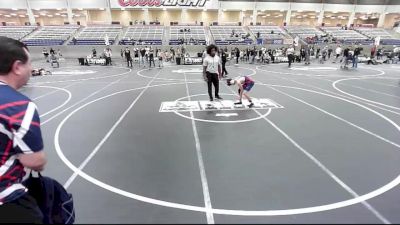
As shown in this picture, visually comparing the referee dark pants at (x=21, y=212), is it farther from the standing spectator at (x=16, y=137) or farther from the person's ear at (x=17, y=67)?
the person's ear at (x=17, y=67)

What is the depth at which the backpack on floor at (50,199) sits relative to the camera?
2.24m

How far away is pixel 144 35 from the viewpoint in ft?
143

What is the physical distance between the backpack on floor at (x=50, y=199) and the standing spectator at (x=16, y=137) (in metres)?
0.17

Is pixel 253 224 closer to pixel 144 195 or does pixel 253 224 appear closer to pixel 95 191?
pixel 144 195

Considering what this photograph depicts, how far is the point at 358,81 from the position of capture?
15828mm

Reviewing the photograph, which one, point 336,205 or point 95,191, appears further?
point 95,191

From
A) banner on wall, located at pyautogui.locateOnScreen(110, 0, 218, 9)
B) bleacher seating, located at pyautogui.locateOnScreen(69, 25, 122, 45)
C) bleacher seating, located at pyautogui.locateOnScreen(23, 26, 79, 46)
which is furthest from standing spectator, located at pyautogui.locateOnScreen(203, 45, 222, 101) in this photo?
banner on wall, located at pyautogui.locateOnScreen(110, 0, 218, 9)

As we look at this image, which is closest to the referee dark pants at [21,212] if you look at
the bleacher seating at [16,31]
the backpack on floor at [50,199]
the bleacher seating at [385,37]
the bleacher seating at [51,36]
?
the backpack on floor at [50,199]

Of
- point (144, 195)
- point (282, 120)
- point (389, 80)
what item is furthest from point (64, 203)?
point (389, 80)

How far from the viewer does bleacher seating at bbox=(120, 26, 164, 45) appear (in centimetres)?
3953

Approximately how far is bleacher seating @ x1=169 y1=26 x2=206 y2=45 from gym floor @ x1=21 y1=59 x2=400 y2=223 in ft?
101

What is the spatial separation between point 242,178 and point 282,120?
157 inches

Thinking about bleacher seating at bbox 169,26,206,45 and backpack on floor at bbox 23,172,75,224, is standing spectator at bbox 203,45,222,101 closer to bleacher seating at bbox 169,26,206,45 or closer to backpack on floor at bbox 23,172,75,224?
backpack on floor at bbox 23,172,75,224

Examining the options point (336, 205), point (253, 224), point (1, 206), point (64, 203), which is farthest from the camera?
point (336, 205)
